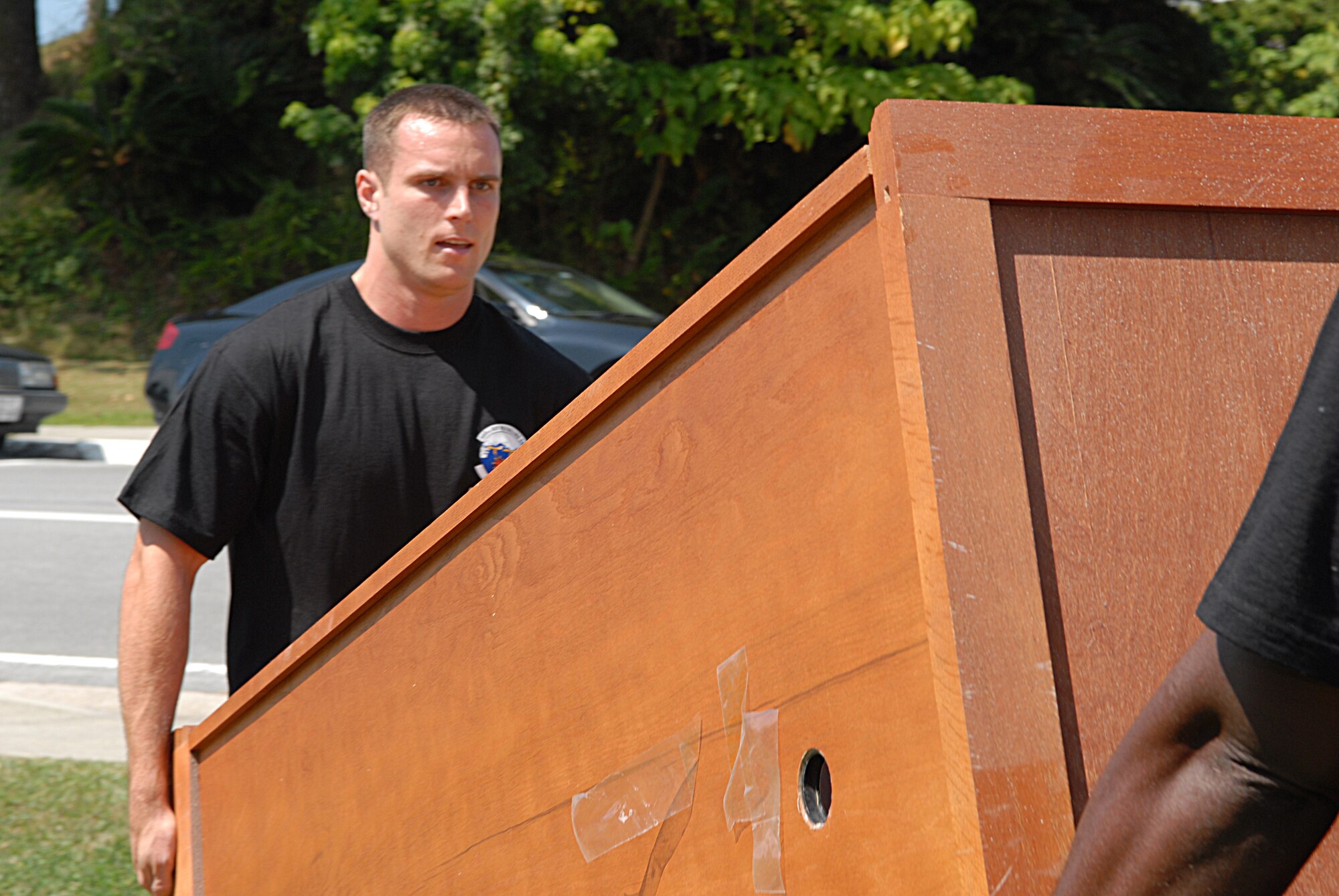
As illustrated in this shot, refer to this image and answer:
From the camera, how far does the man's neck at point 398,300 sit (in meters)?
2.47

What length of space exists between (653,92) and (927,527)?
13817 mm

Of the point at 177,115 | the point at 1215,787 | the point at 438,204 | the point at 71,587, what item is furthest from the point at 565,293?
the point at 177,115

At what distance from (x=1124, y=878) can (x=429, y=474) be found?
1.74 meters

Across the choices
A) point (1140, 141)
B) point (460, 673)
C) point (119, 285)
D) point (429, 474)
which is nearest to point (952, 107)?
point (1140, 141)

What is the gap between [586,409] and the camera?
4.70 feet

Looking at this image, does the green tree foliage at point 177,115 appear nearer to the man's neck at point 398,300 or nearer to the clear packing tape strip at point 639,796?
the man's neck at point 398,300

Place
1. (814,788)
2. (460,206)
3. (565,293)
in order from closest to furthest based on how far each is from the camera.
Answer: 1. (814,788)
2. (460,206)
3. (565,293)

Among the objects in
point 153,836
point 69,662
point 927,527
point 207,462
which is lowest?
point 69,662

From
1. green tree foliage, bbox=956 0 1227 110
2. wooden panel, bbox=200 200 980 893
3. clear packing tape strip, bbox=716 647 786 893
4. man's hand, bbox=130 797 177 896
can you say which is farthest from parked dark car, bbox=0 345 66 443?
clear packing tape strip, bbox=716 647 786 893

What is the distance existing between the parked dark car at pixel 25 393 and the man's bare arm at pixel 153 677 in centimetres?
1160

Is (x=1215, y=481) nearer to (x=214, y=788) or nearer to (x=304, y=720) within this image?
(x=304, y=720)

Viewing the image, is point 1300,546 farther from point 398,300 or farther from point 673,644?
point 398,300

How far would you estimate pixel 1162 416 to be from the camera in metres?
1.07

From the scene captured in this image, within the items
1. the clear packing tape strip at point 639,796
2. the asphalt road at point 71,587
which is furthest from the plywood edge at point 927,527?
the asphalt road at point 71,587
